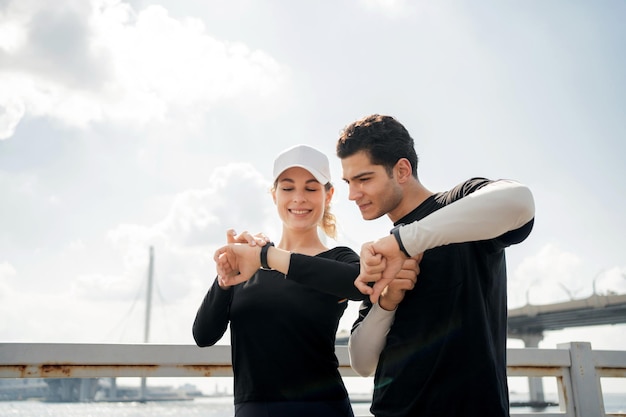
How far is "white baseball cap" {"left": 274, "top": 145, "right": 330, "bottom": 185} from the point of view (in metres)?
2.29

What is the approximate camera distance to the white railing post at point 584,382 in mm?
3064

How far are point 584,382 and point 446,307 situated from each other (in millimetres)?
1980

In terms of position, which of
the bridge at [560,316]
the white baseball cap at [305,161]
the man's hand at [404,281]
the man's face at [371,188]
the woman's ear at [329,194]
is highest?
the bridge at [560,316]

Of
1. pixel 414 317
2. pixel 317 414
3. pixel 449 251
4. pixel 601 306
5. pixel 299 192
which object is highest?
pixel 601 306

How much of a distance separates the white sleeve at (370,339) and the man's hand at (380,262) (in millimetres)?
125

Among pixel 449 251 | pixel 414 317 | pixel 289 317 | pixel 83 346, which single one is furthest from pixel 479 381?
pixel 83 346

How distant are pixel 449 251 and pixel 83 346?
68.8 inches

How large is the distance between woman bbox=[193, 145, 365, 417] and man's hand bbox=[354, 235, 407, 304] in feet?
0.51

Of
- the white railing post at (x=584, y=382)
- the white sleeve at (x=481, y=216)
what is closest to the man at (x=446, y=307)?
the white sleeve at (x=481, y=216)

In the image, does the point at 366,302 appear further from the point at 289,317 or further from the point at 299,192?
the point at 299,192

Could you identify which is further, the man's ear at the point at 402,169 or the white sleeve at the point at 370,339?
the man's ear at the point at 402,169

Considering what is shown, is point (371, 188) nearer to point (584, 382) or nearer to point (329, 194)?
point (329, 194)

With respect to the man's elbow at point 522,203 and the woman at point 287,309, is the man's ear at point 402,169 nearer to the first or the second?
the woman at point 287,309

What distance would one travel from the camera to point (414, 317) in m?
1.74
